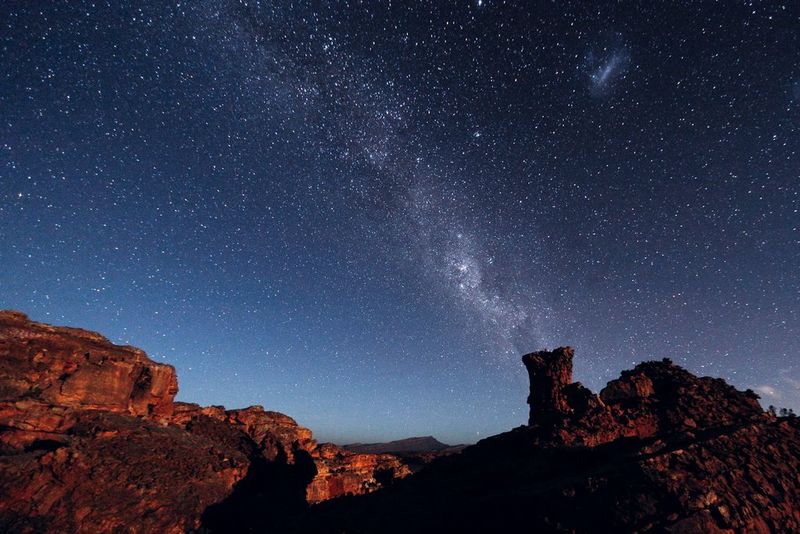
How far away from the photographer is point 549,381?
36.2 m

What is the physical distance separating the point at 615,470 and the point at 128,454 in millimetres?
33338

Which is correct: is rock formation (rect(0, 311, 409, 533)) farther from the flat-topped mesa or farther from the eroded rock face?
the flat-topped mesa

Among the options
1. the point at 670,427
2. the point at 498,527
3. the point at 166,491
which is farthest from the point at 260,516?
the point at 670,427

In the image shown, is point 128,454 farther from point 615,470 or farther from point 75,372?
point 615,470

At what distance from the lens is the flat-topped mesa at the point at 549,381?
3494 centimetres

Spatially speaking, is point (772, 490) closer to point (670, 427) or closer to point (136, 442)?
point (670, 427)

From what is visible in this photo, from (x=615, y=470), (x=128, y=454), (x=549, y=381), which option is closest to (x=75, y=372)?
(x=128, y=454)

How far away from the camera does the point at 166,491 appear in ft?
88.3

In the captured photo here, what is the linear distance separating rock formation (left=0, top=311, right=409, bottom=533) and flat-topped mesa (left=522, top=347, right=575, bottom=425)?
53.4 feet

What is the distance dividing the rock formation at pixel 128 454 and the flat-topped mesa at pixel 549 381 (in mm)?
16269

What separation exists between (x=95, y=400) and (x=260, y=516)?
17699mm

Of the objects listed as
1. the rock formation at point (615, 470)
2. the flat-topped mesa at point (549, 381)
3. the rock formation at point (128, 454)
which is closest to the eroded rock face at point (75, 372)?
the rock formation at point (128, 454)

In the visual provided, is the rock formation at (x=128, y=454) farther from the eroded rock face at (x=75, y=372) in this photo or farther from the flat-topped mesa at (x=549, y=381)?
the flat-topped mesa at (x=549, y=381)

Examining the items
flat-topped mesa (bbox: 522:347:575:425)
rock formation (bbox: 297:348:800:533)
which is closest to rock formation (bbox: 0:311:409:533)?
rock formation (bbox: 297:348:800:533)
